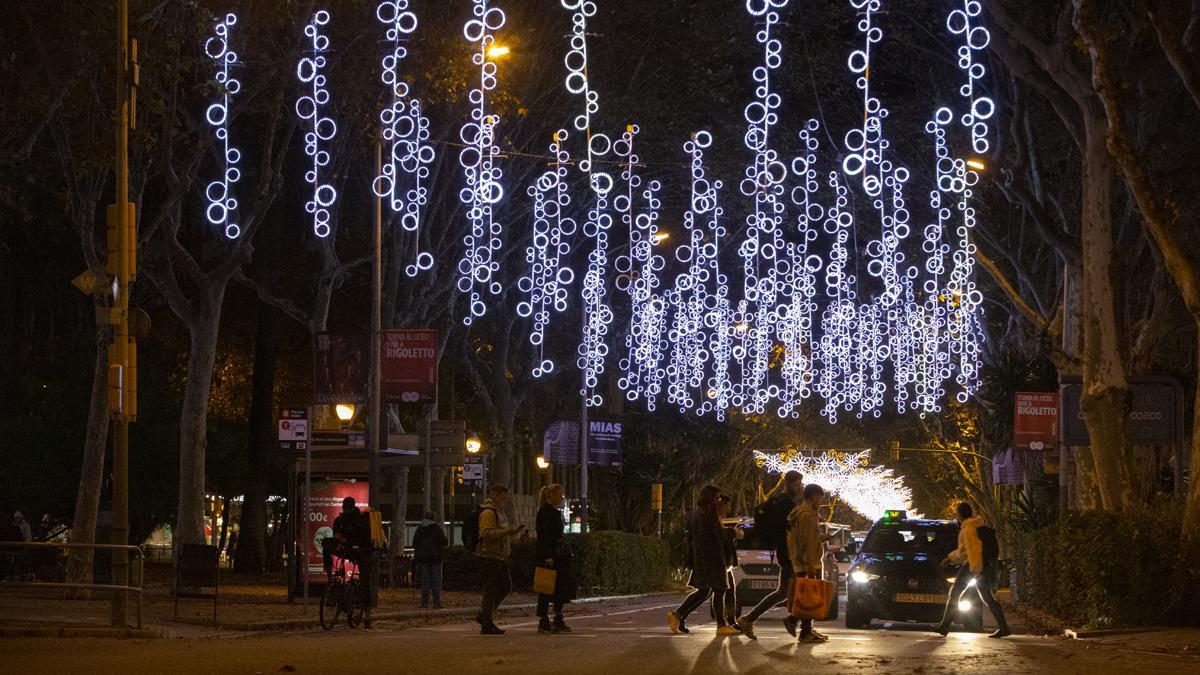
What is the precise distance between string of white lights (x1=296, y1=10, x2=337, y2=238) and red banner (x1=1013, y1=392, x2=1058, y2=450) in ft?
41.4

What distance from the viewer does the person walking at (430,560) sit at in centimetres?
2667

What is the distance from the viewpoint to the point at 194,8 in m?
21.7

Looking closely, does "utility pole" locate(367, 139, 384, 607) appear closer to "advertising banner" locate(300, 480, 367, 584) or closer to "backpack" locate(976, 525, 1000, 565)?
"advertising banner" locate(300, 480, 367, 584)

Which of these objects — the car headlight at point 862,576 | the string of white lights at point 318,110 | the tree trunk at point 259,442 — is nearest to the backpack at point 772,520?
the car headlight at point 862,576

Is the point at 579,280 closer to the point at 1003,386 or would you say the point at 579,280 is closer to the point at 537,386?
the point at 537,386

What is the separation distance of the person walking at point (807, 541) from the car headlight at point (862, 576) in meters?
5.32

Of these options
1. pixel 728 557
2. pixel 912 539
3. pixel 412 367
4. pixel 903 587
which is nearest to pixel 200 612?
pixel 412 367

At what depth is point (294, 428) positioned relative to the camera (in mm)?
24047

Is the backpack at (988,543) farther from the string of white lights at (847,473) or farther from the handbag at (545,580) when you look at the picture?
the string of white lights at (847,473)

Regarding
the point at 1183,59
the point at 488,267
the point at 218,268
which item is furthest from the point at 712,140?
the point at 1183,59

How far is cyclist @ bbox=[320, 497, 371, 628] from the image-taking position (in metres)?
20.1

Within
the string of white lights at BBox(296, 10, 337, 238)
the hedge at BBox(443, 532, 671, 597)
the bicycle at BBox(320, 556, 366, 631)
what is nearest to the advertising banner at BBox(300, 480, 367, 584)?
the string of white lights at BBox(296, 10, 337, 238)

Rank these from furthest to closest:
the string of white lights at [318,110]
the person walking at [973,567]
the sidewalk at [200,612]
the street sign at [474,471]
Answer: the street sign at [474,471], the string of white lights at [318,110], the person walking at [973,567], the sidewalk at [200,612]

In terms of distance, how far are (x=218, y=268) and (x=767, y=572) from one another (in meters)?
9.99
